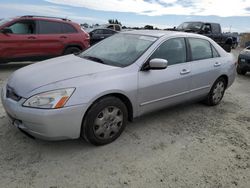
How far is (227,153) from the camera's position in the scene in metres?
3.30

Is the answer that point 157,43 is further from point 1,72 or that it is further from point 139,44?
point 1,72

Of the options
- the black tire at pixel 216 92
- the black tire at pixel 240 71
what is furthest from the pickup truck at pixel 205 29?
the black tire at pixel 216 92

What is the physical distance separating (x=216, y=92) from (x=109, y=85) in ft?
9.37

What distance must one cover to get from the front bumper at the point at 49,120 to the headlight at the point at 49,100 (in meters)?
0.05

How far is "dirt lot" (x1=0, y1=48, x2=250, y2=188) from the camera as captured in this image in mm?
2641

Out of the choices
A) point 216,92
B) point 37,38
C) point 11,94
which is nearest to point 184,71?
point 216,92

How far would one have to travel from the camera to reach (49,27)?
26.6 feet

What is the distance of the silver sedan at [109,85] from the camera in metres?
2.81

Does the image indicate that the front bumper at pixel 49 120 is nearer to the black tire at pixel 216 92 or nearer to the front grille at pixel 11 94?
the front grille at pixel 11 94

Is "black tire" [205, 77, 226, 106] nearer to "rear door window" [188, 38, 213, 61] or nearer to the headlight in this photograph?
"rear door window" [188, 38, 213, 61]

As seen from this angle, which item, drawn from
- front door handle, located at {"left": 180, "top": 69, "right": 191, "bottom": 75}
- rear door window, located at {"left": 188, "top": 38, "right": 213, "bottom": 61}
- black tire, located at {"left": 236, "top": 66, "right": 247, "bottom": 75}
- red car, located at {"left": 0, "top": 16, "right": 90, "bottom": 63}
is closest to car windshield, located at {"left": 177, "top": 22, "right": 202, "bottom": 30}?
black tire, located at {"left": 236, "top": 66, "right": 247, "bottom": 75}

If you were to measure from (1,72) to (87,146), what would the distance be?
5.50m

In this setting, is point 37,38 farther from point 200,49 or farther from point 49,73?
point 200,49

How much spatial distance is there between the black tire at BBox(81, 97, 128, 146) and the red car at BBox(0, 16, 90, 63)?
5.56 m
